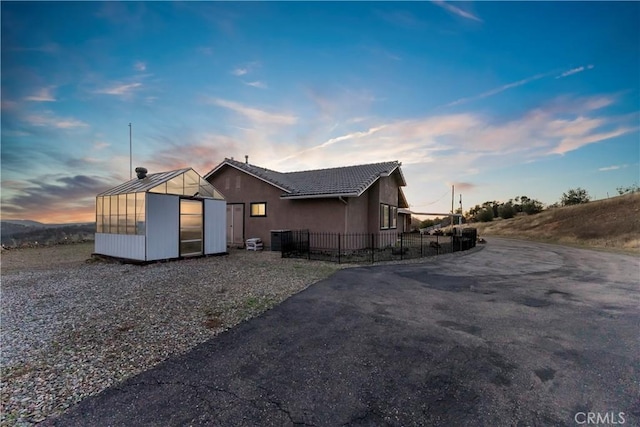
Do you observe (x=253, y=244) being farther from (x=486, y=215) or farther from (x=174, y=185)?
(x=486, y=215)

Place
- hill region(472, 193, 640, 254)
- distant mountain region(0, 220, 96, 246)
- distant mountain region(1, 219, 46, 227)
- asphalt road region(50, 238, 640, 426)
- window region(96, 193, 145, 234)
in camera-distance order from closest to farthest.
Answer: asphalt road region(50, 238, 640, 426) → window region(96, 193, 145, 234) → distant mountain region(1, 219, 46, 227) → distant mountain region(0, 220, 96, 246) → hill region(472, 193, 640, 254)

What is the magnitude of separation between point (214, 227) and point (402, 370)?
456 inches

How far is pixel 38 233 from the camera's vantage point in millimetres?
19344

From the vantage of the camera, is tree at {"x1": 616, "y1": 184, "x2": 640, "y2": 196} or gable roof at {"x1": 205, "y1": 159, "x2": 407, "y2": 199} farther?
tree at {"x1": 616, "y1": 184, "x2": 640, "y2": 196}

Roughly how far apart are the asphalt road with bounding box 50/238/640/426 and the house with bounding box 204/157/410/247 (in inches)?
298

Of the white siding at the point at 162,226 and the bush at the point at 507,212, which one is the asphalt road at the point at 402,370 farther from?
the bush at the point at 507,212

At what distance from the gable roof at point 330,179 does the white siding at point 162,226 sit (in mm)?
5405

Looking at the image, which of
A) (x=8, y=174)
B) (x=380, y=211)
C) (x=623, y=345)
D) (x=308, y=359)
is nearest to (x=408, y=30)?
(x=380, y=211)

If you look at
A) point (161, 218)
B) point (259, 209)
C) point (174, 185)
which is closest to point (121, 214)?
point (161, 218)

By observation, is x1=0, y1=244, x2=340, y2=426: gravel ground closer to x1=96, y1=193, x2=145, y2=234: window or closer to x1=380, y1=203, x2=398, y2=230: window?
x1=96, y1=193, x2=145, y2=234: window

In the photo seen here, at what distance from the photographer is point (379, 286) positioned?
7.11 metres

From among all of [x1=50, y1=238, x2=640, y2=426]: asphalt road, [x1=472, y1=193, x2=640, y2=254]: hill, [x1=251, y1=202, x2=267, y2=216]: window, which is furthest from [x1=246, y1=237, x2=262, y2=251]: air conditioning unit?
[x1=472, y1=193, x2=640, y2=254]: hill

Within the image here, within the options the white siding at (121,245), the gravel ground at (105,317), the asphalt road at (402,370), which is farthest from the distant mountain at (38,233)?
the asphalt road at (402,370)

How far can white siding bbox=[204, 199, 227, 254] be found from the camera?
40.6 ft
